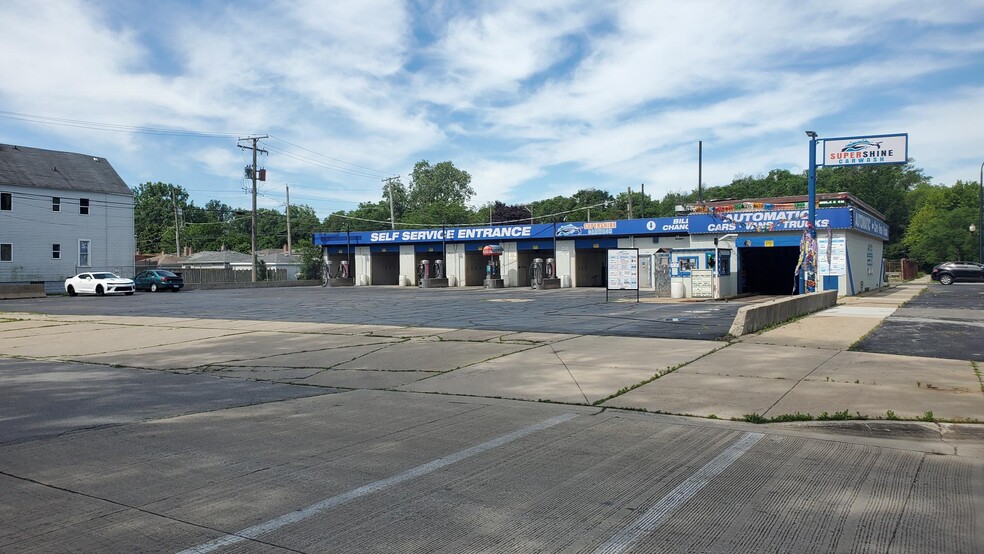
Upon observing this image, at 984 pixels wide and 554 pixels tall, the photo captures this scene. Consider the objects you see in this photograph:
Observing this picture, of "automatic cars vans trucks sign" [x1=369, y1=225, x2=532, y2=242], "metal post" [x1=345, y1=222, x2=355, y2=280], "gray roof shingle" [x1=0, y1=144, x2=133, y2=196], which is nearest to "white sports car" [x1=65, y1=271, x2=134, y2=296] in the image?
"gray roof shingle" [x1=0, y1=144, x2=133, y2=196]

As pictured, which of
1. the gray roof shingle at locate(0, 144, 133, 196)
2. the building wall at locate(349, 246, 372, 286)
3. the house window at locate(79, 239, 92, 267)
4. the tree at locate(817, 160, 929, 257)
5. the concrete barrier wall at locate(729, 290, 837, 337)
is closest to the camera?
the concrete barrier wall at locate(729, 290, 837, 337)

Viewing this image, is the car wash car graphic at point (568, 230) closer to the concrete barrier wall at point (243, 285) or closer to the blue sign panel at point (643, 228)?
the blue sign panel at point (643, 228)

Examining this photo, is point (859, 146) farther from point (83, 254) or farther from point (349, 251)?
point (83, 254)

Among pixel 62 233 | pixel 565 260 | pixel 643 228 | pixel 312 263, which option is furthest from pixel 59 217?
pixel 643 228

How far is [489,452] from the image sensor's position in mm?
6543

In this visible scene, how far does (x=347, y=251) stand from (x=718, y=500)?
2295 inches

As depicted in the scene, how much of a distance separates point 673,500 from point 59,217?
57644 mm

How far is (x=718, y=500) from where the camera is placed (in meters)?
5.17

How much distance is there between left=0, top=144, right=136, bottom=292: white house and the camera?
4894 centimetres

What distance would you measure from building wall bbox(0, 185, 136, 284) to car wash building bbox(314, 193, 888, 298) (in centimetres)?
1565

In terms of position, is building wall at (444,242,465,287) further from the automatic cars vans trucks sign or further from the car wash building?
the automatic cars vans trucks sign

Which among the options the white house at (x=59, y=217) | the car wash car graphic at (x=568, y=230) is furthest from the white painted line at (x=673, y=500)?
the white house at (x=59, y=217)

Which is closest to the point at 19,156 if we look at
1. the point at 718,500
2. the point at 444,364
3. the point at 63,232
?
the point at 63,232

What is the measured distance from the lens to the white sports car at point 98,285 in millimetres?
41781
